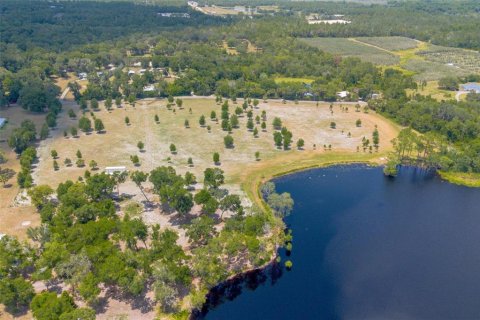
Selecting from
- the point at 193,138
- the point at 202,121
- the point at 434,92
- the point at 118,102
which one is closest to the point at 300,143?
the point at 193,138

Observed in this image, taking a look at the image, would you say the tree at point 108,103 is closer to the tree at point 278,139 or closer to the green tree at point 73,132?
the green tree at point 73,132

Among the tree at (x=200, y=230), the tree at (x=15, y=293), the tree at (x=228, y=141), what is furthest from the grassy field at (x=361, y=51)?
the tree at (x=15, y=293)

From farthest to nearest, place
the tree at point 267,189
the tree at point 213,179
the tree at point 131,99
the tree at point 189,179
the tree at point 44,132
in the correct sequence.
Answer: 1. the tree at point 131,99
2. the tree at point 44,132
3. the tree at point 189,179
4. the tree at point 267,189
5. the tree at point 213,179

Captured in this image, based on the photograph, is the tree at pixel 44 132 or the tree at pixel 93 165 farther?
the tree at pixel 44 132

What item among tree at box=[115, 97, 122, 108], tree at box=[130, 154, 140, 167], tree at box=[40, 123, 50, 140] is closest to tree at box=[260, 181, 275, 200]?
tree at box=[130, 154, 140, 167]

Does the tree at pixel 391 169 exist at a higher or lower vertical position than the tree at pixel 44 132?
lower

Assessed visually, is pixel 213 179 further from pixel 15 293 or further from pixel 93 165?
pixel 15 293

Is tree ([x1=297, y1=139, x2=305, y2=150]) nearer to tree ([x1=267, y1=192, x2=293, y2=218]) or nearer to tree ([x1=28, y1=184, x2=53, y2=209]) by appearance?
tree ([x1=267, y1=192, x2=293, y2=218])
